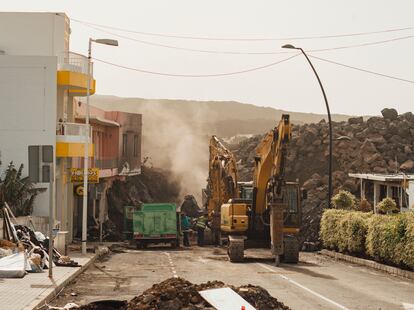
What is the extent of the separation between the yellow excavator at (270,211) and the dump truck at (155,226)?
801 centimetres

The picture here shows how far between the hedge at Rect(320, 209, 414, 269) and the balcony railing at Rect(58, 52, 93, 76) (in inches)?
545

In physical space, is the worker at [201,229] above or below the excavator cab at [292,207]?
below

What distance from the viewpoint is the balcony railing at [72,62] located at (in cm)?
3888

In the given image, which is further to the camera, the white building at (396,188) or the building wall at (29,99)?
the white building at (396,188)

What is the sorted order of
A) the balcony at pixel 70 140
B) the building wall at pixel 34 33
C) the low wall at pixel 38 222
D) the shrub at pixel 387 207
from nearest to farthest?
the low wall at pixel 38 222, the shrub at pixel 387 207, the balcony at pixel 70 140, the building wall at pixel 34 33

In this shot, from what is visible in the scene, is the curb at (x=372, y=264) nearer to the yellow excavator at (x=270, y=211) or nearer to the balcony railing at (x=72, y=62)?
the yellow excavator at (x=270, y=211)

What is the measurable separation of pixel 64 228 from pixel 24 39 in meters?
10.3

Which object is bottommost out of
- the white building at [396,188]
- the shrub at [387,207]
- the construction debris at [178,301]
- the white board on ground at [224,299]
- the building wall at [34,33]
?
the construction debris at [178,301]

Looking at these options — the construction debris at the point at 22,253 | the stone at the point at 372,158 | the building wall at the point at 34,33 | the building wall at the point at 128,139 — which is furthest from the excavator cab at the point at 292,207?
the stone at the point at 372,158

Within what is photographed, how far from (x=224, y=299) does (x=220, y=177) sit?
29535 millimetres

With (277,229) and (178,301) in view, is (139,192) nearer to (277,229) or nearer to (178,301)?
(277,229)

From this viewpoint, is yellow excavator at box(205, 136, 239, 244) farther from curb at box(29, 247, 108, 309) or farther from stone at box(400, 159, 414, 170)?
stone at box(400, 159, 414, 170)

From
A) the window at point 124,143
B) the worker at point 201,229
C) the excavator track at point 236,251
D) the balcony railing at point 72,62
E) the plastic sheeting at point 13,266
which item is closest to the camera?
the plastic sheeting at point 13,266

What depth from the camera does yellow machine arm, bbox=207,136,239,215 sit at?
40.2m
